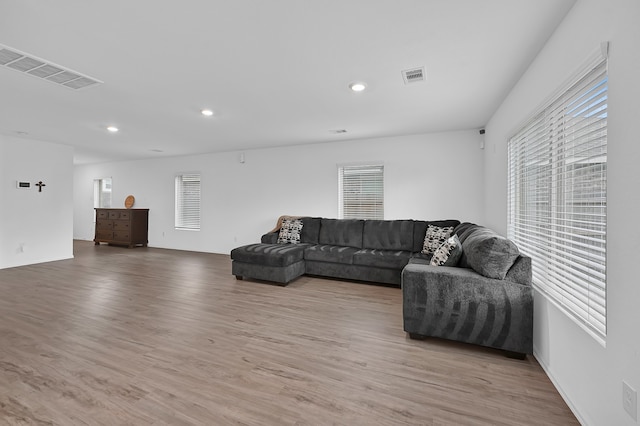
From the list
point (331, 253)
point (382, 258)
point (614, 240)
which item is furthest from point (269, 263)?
point (614, 240)

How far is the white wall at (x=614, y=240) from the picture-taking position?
4.03 ft

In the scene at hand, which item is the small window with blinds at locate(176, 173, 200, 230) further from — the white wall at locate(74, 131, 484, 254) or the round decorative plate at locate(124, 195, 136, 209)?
the round decorative plate at locate(124, 195, 136, 209)

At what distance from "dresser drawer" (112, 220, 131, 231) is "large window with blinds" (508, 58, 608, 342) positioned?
8.55m

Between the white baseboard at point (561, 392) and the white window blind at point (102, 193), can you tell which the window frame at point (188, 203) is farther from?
the white baseboard at point (561, 392)

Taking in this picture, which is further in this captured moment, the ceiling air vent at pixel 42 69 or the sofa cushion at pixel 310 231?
the sofa cushion at pixel 310 231

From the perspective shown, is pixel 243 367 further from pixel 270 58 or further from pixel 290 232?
pixel 290 232

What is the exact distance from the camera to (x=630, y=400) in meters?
1.22

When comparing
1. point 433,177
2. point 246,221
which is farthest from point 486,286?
point 246,221

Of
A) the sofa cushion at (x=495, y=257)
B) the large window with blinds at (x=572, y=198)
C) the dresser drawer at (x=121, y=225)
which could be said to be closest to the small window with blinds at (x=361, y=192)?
the large window with blinds at (x=572, y=198)

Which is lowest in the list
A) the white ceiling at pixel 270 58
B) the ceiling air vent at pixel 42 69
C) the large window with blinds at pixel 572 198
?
the large window with blinds at pixel 572 198

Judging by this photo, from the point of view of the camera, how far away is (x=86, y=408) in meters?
1.66

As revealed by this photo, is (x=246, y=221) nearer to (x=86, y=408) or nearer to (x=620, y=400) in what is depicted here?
(x=86, y=408)

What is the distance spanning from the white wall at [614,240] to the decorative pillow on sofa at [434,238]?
2.30 metres

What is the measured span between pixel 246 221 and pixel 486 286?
17.4 feet
